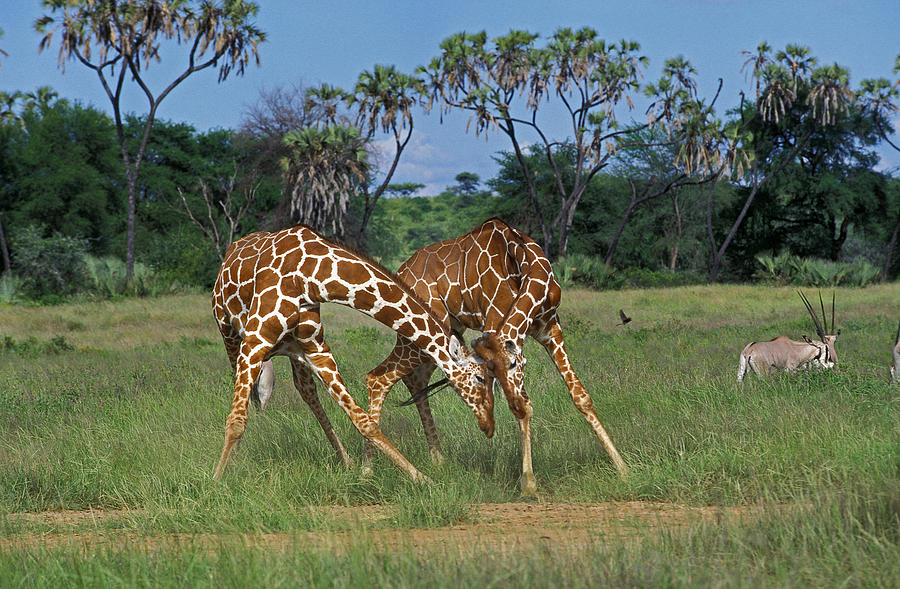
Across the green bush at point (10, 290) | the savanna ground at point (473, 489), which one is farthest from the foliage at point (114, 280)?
the savanna ground at point (473, 489)

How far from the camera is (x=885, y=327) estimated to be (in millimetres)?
17328

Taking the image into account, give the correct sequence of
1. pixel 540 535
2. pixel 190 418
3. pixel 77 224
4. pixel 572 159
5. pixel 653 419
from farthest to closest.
Result: pixel 572 159 → pixel 77 224 → pixel 190 418 → pixel 653 419 → pixel 540 535

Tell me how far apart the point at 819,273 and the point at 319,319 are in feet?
101

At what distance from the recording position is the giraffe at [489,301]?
6410 mm

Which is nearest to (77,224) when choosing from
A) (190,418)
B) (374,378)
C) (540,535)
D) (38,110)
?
(38,110)

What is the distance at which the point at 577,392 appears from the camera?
656 centimetres

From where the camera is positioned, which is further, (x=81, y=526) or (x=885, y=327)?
(x=885, y=327)

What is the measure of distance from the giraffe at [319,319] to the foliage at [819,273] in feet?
95.6

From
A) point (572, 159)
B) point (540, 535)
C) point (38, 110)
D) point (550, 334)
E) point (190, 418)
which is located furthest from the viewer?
point (572, 159)

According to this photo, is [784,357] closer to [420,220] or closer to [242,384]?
[242,384]

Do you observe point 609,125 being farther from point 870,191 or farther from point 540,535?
point 540,535

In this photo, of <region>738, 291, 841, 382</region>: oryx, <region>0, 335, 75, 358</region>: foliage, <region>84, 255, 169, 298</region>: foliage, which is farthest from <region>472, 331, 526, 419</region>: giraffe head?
<region>84, 255, 169, 298</region>: foliage

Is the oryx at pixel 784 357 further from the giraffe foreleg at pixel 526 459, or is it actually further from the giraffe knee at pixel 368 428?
the giraffe knee at pixel 368 428

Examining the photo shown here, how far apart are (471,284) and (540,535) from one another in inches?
104
